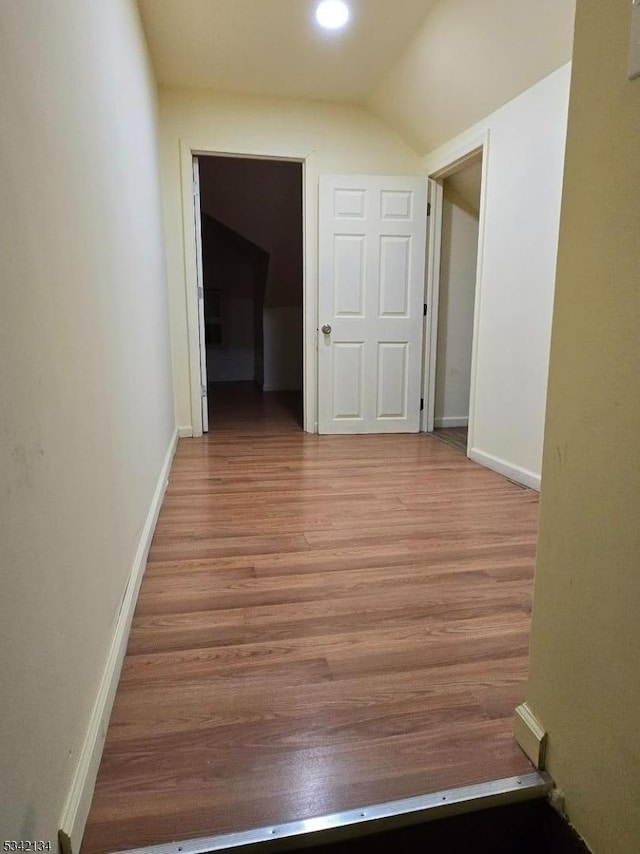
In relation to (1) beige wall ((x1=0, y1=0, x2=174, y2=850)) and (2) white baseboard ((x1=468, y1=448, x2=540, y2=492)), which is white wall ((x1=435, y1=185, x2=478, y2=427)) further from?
(1) beige wall ((x1=0, y1=0, x2=174, y2=850))

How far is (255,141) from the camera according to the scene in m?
3.96

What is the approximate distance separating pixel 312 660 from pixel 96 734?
0.59 meters

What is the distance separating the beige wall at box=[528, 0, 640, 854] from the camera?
2.77ft

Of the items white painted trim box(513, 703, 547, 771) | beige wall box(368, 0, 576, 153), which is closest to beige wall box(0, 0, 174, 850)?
white painted trim box(513, 703, 547, 771)

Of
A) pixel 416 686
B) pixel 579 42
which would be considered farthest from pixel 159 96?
pixel 416 686

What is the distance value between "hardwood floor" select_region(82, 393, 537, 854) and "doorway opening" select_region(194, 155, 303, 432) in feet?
7.88

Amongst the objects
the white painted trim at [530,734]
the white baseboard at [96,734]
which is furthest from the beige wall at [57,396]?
the white painted trim at [530,734]

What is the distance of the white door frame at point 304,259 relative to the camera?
395 centimetres

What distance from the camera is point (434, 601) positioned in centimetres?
179

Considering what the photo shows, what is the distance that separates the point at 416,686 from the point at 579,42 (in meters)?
1.46

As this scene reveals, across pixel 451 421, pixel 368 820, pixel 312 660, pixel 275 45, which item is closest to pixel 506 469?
pixel 451 421

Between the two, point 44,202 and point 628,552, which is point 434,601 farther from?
point 44,202

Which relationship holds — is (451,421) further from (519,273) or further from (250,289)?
(250,289)

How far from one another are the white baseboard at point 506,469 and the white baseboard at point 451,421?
1.05 m
